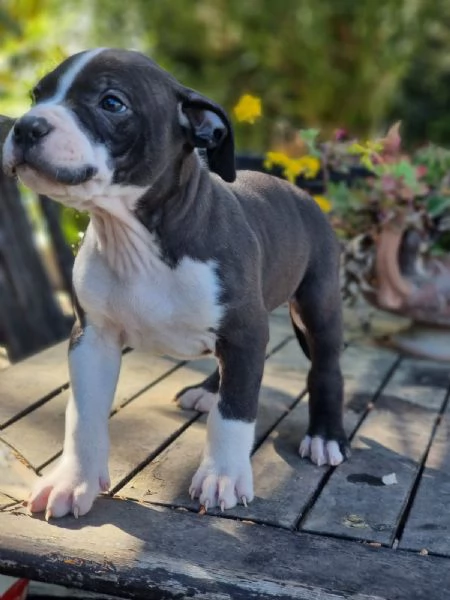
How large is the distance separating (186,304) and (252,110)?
1.01 metres

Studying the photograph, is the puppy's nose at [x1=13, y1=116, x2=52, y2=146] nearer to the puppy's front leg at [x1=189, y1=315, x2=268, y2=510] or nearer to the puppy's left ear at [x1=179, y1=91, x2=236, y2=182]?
the puppy's left ear at [x1=179, y1=91, x2=236, y2=182]

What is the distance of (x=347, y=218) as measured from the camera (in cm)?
377

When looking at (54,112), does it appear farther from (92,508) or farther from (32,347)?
(32,347)

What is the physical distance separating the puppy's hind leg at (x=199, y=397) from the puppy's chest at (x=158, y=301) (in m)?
0.65

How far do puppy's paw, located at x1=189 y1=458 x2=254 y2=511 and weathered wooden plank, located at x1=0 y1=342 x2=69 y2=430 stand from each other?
68 centimetres

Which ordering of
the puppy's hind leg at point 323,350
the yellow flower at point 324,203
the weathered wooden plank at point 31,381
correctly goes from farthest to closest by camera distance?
1. the yellow flower at point 324,203
2. the weathered wooden plank at point 31,381
3. the puppy's hind leg at point 323,350

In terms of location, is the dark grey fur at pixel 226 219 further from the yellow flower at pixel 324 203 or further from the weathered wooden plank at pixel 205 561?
the yellow flower at pixel 324 203

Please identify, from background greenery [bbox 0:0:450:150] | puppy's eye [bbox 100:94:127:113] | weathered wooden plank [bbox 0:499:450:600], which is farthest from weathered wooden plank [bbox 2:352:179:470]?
background greenery [bbox 0:0:450:150]

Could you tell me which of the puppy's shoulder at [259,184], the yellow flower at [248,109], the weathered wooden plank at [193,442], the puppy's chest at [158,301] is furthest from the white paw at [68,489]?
the yellow flower at [248,109]

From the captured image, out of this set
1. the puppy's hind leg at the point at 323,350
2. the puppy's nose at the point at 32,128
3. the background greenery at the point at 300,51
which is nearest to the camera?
the puppy's nose at the point at 32,128

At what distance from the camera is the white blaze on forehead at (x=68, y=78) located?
1.97 meters

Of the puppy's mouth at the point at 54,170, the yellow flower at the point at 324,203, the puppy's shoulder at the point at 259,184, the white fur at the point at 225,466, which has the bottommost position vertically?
the white fur at the point at 225,466

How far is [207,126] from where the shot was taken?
2160 mm

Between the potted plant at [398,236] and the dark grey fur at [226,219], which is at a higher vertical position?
the dark grey fur at [226,219]
